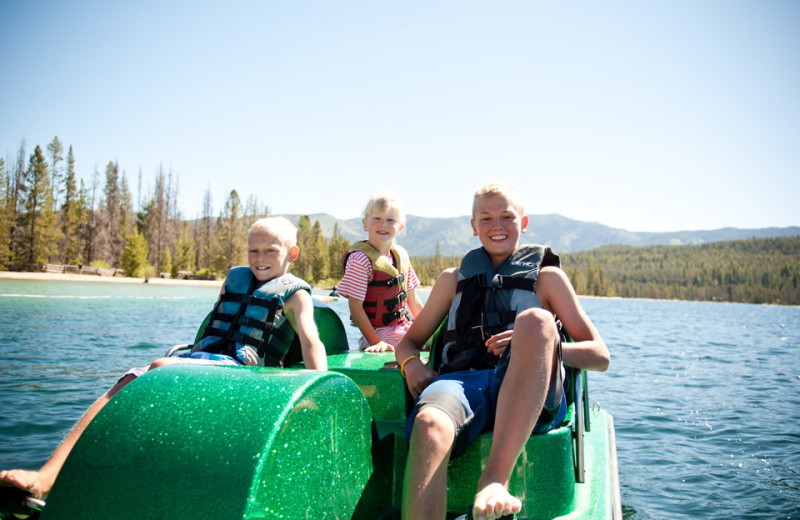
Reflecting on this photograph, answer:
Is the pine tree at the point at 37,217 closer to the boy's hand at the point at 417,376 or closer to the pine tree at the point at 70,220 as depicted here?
the pine tree at the point at 70,220

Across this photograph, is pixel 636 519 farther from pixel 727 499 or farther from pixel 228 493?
pixel 228 493

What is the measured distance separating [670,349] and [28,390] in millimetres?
17600

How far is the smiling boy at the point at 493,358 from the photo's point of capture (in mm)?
1758

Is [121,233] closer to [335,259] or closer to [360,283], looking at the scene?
[335,259]

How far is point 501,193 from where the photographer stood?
2664 millimetres

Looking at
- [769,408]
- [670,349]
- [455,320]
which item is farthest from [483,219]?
[670,349]

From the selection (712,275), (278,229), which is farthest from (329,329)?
(712,275)

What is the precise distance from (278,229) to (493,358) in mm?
1337

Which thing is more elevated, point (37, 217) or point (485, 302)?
point (37, 217)

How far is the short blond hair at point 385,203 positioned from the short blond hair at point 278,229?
102cm

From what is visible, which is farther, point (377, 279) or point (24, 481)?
point (377, 279)

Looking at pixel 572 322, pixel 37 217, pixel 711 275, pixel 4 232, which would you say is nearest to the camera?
pixel 572 322

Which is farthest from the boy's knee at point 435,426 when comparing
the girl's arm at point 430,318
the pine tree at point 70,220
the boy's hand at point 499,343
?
the pine tree at point 70,220

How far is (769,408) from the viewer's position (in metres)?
8.49
